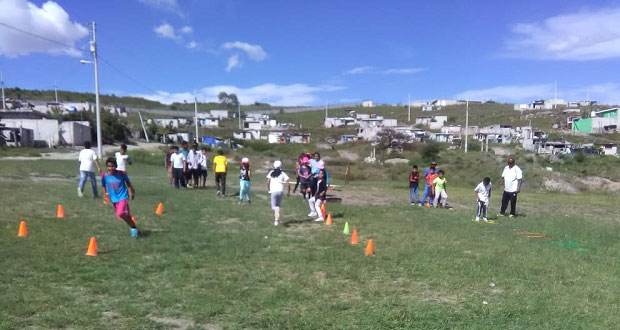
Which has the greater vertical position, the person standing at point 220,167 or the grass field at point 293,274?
the person standing at point 220,167

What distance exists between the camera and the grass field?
5398 mm

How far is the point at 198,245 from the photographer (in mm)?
8953

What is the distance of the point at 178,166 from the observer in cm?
1808

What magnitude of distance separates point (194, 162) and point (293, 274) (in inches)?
477

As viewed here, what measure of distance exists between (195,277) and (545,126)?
11494 cm

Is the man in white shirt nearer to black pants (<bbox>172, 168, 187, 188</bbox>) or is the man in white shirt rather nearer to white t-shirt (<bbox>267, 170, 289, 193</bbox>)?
black pants (<bbox>172, 168, 187, 188</bbox>)

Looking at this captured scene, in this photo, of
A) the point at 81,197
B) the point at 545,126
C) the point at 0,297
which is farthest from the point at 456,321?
the point at 545,126

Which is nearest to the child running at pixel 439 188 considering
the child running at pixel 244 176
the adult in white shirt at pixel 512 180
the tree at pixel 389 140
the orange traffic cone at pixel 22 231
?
the adult in white shirt at pixel 512 180

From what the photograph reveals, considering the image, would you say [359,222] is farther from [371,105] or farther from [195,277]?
[371,105]

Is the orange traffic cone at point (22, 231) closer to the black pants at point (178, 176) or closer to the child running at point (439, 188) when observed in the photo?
the black pants at point (178, 176)

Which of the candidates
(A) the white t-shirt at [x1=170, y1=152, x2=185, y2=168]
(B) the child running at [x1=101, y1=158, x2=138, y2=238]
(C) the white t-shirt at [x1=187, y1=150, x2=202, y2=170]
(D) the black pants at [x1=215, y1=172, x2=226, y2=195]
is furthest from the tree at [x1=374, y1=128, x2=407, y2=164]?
(B) the child running at [x1=101, y1=158, x2=138, y2=238]

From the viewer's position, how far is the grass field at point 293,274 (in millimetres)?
5398

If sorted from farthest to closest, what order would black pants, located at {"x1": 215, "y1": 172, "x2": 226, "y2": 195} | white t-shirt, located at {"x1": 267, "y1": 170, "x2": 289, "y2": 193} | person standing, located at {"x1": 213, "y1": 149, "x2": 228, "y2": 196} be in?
black pants, located at {"x1": 215, "y1": 172, "x2": 226, "y2": 195}, person standing, located at {"x1": 213, "y1": 149, "x2": 228, "y2": 196}, white t-shirt, located at {"x1": 267, "y1": 170, "x2": 289, "y2": 193}

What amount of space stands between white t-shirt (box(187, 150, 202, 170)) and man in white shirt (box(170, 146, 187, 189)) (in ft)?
0.78
